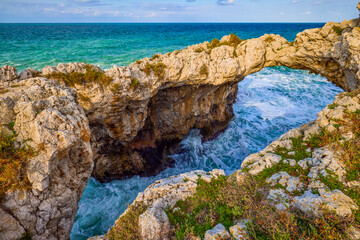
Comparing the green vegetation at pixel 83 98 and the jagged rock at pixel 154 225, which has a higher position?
the green vegetation at pixel 83 98

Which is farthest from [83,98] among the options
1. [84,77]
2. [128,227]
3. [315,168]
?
[315,168]

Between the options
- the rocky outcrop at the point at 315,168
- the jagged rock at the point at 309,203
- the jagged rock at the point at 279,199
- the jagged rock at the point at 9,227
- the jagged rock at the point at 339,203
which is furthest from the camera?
the jagged rock at the point at 9,227

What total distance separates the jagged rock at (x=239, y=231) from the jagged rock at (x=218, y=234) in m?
0.22

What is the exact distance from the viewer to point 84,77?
11570 mm

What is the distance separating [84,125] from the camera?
8.27 metres

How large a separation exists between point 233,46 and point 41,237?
58.3ft

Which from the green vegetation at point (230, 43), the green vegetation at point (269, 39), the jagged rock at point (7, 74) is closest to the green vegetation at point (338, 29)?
the green vegetation at point (269, 39)

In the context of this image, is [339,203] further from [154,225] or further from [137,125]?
[137,125]

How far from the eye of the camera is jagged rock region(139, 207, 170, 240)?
5.88 m

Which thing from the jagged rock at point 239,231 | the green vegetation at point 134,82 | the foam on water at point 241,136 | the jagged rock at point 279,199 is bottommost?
the foam on water at point 241,136

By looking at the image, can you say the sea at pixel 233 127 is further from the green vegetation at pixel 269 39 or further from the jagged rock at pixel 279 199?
the green vegetation at pixel 269 39

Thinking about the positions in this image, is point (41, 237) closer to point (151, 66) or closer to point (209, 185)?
point (209, 185)

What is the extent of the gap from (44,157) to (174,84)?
35.4ft

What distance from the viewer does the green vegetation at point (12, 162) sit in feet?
19.6
